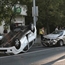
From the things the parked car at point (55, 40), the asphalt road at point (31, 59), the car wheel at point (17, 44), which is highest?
the car wheel at point (17, 44)

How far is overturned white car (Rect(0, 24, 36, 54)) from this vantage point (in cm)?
1451

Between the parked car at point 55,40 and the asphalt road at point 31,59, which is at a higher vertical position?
the asphalt road at point 31,59

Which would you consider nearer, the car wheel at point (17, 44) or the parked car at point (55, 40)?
the car wheel at point (17, 44)

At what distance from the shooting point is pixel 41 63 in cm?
1108

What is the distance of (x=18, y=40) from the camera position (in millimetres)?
14875

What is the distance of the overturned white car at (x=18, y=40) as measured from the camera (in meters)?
14.5

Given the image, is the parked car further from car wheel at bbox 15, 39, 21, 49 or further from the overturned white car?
car wheel at bbox 15, 39, 21, 49

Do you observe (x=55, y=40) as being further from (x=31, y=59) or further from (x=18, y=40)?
(x=31, y=59)

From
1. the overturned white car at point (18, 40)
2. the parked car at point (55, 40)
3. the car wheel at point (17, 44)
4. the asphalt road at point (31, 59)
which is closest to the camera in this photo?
the asphalt road at point (31, 59)

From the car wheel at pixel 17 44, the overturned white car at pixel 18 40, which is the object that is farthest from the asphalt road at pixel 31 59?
the car wheel at pixel 17 44

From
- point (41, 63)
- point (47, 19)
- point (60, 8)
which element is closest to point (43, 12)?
point (47, 19)

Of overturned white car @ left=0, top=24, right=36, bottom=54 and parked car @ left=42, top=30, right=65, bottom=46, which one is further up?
overturned white car @ left=0, top=24, right=36, bottom=54

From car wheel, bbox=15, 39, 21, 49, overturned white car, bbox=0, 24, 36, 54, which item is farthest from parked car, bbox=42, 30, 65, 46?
car wheel, bbox=15, 39, 21, 49

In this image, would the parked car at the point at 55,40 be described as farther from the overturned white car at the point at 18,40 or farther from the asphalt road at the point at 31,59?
the asphalt road at the point at 31,59
